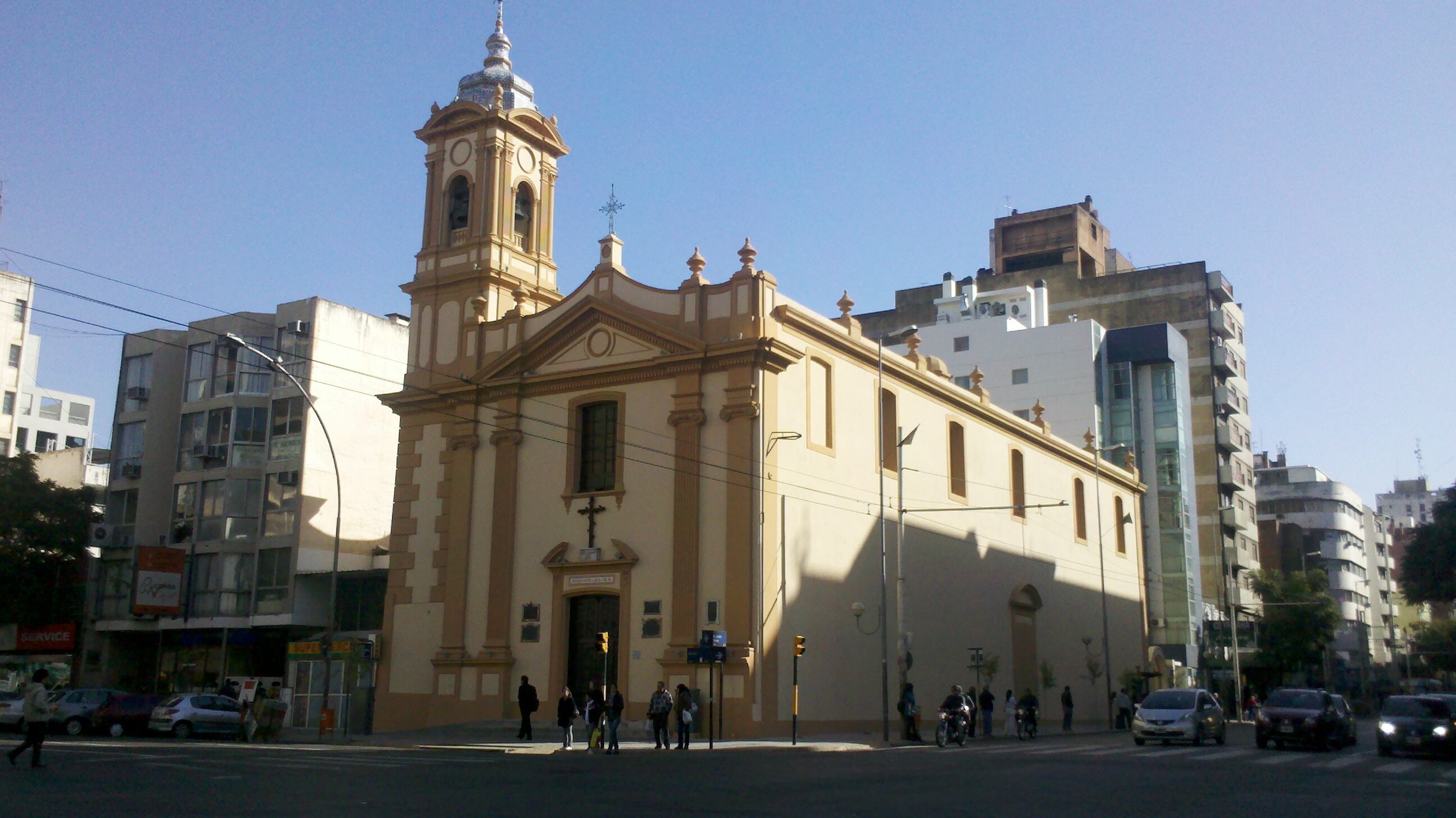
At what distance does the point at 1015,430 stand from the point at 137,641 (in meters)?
33.0

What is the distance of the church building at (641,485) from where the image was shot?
30625 millimetres

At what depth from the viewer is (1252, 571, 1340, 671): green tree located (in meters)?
66.4

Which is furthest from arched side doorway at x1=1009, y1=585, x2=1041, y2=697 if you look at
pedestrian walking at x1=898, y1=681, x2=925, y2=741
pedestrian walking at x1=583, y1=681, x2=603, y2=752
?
pedestrian walking at x1=583, y1=681, x2=603, y2=752

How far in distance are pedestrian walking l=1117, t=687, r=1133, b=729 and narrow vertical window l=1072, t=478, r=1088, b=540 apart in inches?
291

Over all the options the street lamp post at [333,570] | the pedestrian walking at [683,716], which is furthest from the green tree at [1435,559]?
the street lamp post at [333,570]

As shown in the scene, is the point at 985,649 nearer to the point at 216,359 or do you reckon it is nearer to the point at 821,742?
the point at 821,742

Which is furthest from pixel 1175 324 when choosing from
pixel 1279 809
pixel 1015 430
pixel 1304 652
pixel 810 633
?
pixel 1279 809

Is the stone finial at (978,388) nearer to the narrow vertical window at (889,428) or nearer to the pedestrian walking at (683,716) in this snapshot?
the narrow vertical window at (889,428)

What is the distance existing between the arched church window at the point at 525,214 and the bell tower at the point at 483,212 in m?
0.03

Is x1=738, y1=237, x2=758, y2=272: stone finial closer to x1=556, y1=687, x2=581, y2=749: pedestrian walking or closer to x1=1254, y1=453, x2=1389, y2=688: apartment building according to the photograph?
x1=556, y1=687, x2=581, y2=749: pedestrian walking

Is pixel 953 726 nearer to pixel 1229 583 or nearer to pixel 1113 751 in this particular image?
pixel 1113 751

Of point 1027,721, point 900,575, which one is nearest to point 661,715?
point 900,575

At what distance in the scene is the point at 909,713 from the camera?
1217 inches

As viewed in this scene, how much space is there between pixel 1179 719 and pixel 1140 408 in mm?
37030
